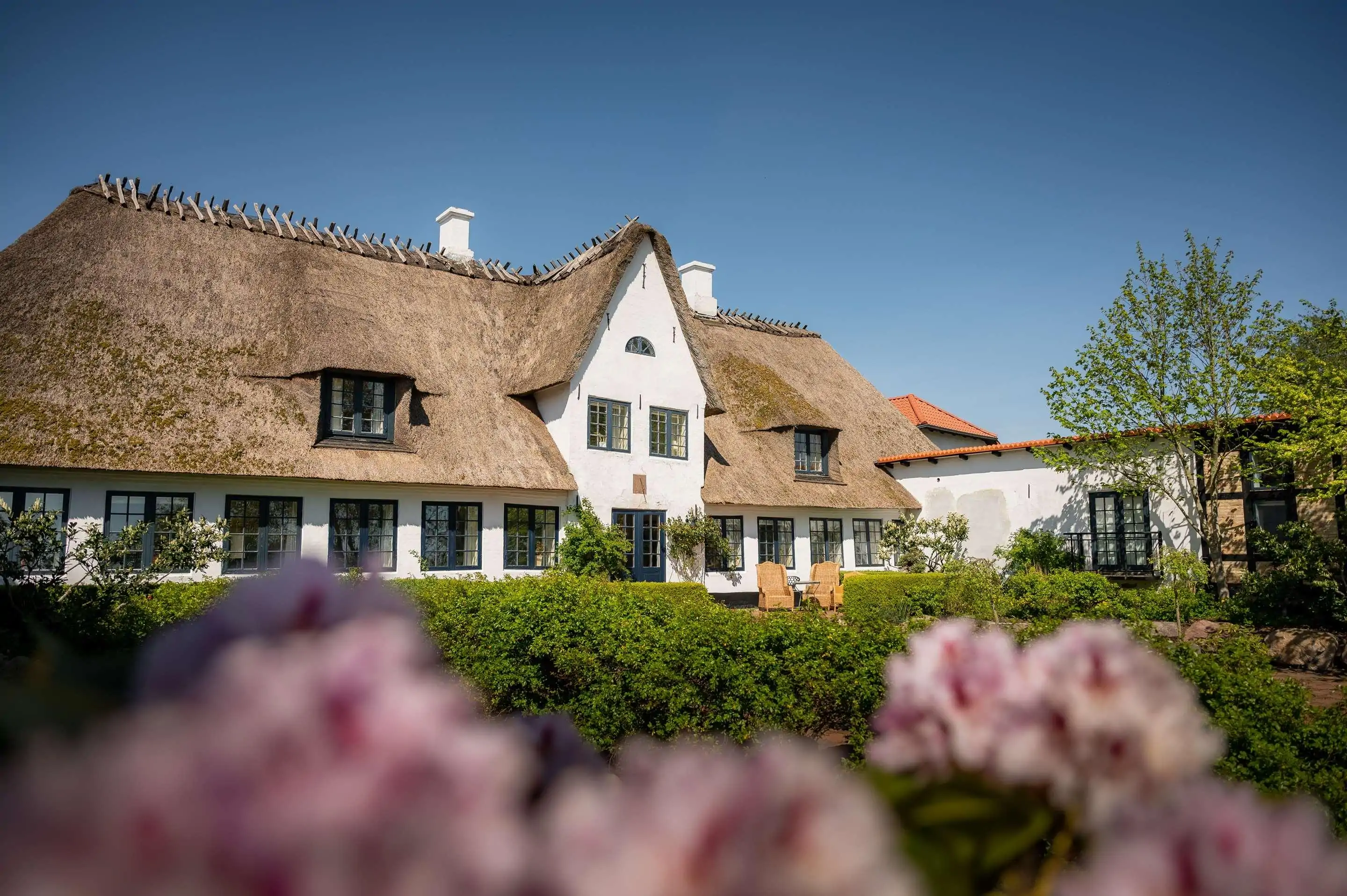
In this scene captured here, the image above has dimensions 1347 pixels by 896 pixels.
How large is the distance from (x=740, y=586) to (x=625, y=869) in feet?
73.5

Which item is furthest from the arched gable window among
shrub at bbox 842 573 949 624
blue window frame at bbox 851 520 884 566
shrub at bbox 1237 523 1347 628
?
shrub at bbox 1237 523 1347 628

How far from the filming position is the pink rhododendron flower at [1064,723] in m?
0.73

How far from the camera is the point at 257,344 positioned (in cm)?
1734

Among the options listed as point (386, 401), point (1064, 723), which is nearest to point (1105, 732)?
point (1064, 723)

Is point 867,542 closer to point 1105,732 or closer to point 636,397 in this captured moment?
point 636,397

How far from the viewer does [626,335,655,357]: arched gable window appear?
21141 millimetres

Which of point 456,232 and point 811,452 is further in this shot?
point 811,452

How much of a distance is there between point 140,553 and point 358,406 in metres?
4.94

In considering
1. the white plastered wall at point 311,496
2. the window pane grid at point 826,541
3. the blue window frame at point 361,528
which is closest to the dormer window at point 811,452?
the window pane grid at point 826,541

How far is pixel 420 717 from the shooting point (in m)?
0.42

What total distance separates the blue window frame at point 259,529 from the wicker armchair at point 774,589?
10830mm

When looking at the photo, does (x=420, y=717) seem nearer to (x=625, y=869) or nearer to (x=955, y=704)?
(x=625, y=869)

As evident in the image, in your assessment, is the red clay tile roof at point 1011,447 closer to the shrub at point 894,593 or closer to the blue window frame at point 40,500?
the shrub at point 894,593

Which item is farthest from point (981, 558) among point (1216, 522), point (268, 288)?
point (268, 288)
